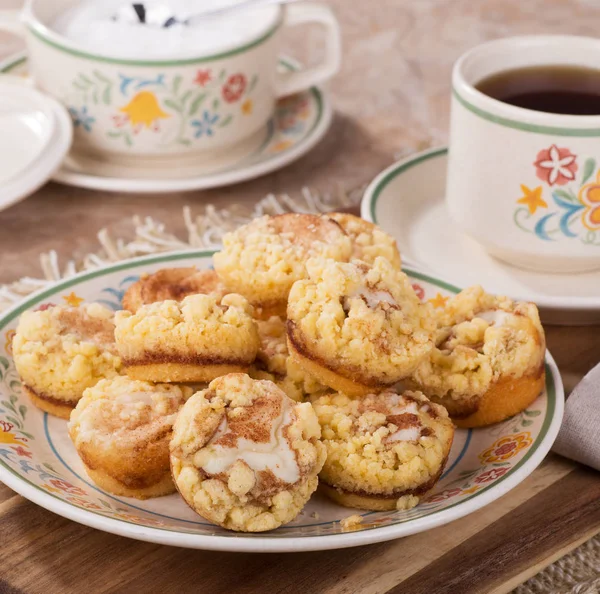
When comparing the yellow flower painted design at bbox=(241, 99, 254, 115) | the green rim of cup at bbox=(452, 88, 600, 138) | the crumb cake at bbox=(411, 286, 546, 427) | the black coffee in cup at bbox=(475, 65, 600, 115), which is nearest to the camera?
the crumb cake at bbox=(411, 286, 546, 427)

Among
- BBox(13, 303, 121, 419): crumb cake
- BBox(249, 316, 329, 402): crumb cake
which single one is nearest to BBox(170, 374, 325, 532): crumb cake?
BBox(249, 316, 329, 402): crumb cake

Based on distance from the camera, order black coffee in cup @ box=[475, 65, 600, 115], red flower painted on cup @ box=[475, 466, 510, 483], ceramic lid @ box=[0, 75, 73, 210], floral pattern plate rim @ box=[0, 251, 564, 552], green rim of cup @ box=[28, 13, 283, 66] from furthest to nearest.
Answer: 1. green rim of cup @ box=[28, 13, 283, 66]
2. ceramic lid @ box=[0, 75, 73, 210]
3. black coffee in cup @ box=[475, 65, 600, 115]
4. red flower painted on cup @ box=[475, 466, 510, 483]
5. floral pattern plate rim @ box=[0, 251, 564, 552]

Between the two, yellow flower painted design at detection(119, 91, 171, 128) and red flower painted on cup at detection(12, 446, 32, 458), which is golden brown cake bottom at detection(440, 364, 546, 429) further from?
yellow flower painted design at detection(119, 91, 171, 128)

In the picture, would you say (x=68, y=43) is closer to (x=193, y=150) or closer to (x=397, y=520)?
(x=193, y=150)

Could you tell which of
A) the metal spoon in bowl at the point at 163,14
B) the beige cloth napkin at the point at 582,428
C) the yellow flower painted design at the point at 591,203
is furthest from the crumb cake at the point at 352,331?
the metal spoon in bowl at the point at 163,14

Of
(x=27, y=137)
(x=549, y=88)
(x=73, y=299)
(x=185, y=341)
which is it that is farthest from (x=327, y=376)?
(x=27, y=137)

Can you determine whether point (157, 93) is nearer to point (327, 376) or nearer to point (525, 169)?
point (525, 169)
